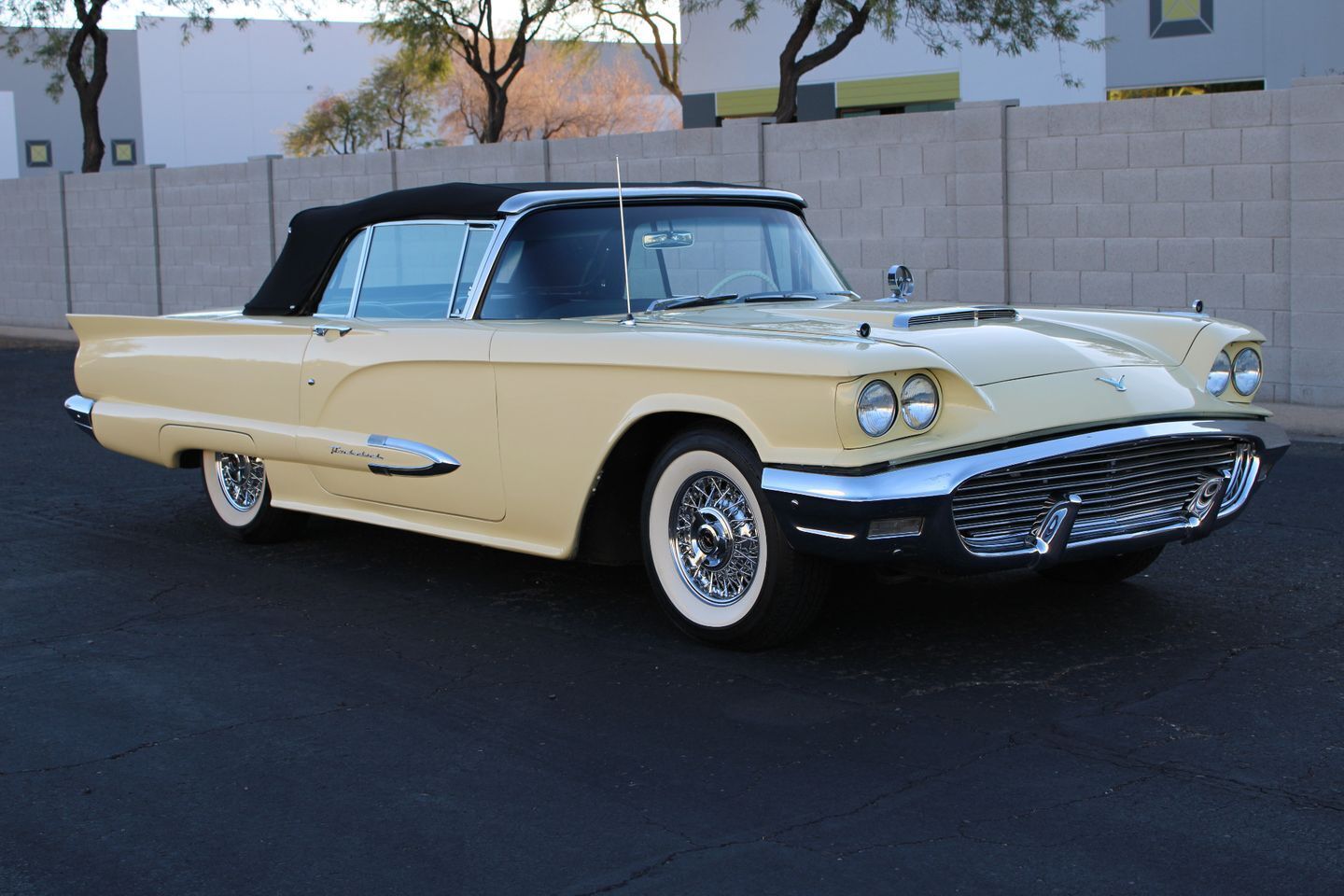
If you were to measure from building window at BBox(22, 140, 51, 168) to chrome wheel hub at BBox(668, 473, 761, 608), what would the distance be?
6880 centimetres

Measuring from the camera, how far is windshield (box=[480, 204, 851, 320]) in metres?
5.79

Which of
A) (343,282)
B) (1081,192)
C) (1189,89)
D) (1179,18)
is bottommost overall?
(343,282)

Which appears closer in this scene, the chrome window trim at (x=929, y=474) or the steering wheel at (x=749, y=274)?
the chrome window trim at (x=929, y=474)

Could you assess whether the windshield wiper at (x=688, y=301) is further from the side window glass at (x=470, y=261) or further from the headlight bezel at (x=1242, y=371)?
the headlight bezel at (x=1242, y=371)

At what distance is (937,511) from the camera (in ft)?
14.6

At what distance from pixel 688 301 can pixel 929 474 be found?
1.60 m

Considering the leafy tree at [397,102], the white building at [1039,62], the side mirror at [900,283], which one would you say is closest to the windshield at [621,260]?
the side mirror at [900,283]

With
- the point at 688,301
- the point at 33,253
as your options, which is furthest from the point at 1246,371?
the point at 33,253

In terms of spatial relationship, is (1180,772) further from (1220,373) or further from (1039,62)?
(1039,62)

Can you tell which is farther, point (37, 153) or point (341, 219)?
point (37, 153)

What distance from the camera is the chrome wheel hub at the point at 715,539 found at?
4.93m

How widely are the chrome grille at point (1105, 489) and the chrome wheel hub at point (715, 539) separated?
72cm

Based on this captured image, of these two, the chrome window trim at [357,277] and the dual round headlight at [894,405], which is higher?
the chrome window trim at [357,277]

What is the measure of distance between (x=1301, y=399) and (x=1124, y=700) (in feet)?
25.1
